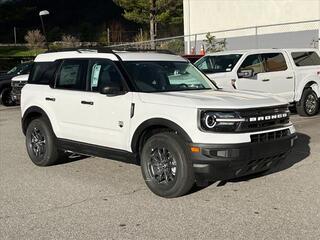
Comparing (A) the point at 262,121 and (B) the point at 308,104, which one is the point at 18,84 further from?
(A) the point at 262,121

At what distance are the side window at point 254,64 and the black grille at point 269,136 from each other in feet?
19.5

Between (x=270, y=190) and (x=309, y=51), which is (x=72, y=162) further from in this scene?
(x=309, y=51)

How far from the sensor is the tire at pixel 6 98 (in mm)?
18766

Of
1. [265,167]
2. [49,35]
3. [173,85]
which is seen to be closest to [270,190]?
[265,167]

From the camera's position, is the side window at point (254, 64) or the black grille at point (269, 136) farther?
the side window at point (254, 64)

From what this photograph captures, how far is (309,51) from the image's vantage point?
13.3 meters

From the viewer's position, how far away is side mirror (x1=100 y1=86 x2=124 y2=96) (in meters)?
6.34

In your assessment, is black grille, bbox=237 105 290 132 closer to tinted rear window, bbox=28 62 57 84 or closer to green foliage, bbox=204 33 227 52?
tinted rear window, bbox=28 62 57 84

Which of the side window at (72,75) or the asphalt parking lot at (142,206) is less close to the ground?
the side window at (72,75)

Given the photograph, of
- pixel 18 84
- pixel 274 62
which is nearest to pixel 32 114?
pixel 274 62

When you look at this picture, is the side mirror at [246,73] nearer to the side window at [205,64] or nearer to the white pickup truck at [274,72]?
the white pickup truck at [274,72]

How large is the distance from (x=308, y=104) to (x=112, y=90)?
7.91 m

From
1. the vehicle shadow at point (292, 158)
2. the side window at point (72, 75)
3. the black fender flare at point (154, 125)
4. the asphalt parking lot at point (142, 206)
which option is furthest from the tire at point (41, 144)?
the vehicle shadow at point (292, 158)

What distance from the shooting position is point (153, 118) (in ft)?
19.7
